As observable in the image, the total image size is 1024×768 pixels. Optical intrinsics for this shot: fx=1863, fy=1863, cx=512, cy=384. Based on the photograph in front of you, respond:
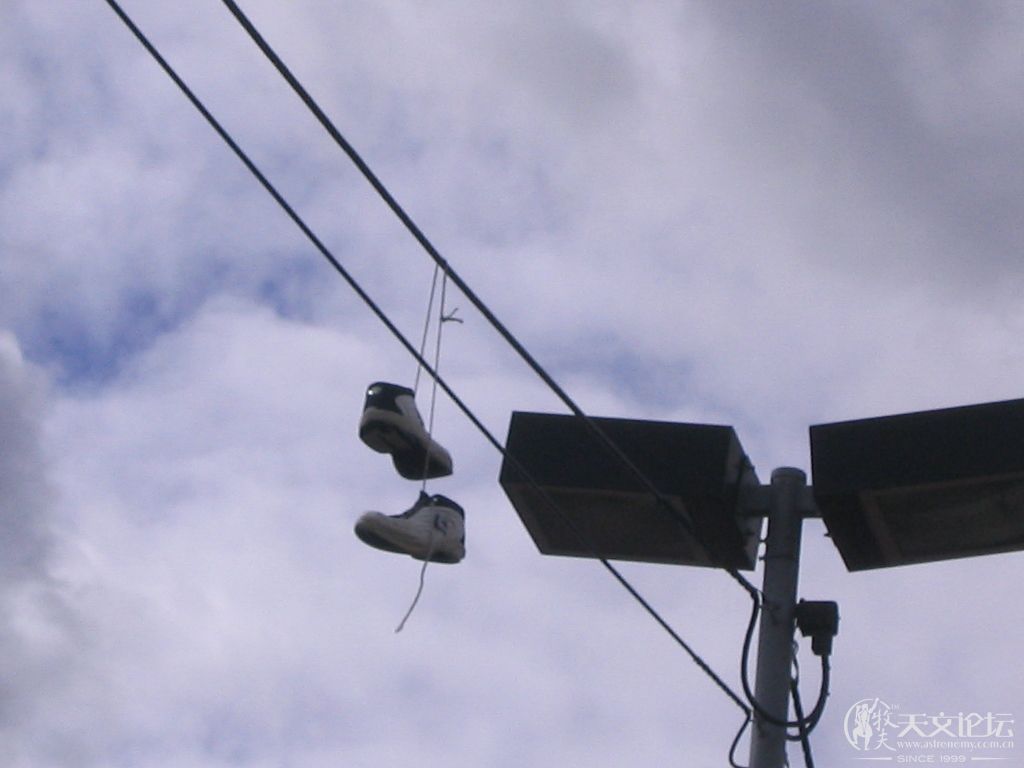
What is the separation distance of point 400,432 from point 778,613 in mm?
1289

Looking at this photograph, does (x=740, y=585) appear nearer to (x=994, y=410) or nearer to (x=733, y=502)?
(x=733, y=502)

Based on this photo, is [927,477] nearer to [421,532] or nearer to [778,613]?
[778,613]

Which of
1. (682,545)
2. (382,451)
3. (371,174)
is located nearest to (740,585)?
(682,545)

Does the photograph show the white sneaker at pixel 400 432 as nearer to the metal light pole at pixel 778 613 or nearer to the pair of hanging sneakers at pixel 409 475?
the pair of hanging sneakers at pixel 409 475

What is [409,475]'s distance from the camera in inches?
204

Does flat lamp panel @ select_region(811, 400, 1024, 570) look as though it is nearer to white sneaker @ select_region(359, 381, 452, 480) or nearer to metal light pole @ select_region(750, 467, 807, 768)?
metal light pole @ select_region(750, 467, 807, 768)

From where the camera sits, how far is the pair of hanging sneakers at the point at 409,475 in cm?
504

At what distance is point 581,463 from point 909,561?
3.35 ft

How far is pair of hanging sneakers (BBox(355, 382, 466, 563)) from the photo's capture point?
5.04 meters

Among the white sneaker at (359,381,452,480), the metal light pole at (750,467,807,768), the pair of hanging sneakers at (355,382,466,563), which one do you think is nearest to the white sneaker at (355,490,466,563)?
the pair of hanging sneakers at (355,382,466,563)

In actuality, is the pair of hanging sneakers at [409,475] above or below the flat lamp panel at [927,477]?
below

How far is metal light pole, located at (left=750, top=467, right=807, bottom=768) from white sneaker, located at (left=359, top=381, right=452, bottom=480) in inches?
41.3

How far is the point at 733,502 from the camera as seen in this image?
5.35 m

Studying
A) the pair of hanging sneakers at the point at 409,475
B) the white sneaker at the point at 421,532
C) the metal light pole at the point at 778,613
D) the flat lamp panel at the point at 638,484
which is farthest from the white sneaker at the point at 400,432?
the metal light pole at the point at 778,613
